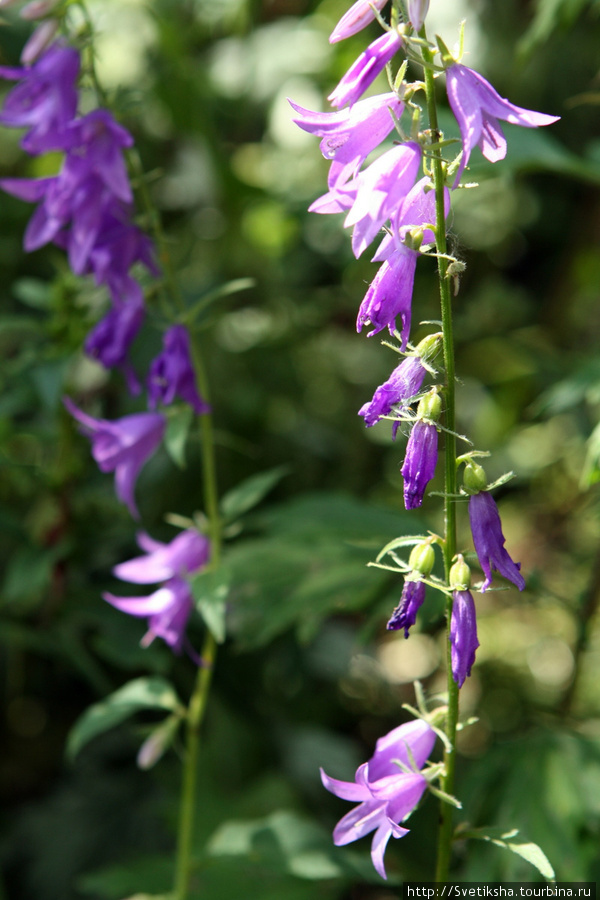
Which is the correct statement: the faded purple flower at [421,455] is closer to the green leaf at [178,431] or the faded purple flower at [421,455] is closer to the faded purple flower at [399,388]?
the faded purple flower at [399,388]

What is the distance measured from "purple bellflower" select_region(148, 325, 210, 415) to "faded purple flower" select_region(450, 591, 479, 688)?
0.75 metres

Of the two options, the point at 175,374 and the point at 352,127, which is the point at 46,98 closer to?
the point at 175,374

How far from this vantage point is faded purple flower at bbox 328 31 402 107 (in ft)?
3.20

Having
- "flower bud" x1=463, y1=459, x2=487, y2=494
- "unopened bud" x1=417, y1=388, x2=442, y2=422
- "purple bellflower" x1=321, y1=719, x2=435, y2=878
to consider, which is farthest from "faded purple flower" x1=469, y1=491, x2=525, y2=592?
"purple bellflower" x1=321, y1=719, x2=435, y2=878

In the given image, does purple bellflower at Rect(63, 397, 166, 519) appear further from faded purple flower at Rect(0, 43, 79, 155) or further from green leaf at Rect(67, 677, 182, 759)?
faded purple flower at Rect(0, 43, 79, 155)

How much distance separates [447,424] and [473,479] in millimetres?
82

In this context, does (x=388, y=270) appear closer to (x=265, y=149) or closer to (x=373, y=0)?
(x=373, y=0)

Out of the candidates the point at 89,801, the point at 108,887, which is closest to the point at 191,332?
the point at 108,887

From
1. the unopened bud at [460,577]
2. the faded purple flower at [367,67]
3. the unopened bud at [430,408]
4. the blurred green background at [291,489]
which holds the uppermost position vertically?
the faded purple flower at [367,67]

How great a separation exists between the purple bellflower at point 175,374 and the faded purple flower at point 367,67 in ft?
2.31

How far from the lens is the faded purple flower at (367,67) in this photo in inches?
38.4

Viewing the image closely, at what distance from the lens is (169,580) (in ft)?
5.63

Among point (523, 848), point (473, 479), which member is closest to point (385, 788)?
point (523, 848)

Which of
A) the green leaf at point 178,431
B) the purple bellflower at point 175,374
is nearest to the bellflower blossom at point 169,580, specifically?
the green leaf at point 178,431
